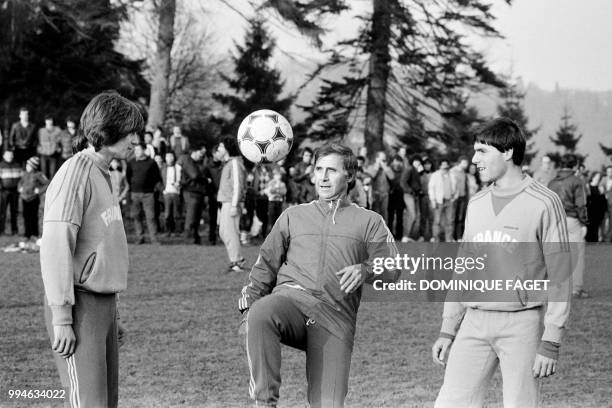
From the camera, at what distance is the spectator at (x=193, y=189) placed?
17.3 meters

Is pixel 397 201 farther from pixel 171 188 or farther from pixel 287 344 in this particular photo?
pixel 287 344

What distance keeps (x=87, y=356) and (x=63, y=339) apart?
0.15m

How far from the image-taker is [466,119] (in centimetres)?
2969

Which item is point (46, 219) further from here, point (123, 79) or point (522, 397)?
point (123, 79)

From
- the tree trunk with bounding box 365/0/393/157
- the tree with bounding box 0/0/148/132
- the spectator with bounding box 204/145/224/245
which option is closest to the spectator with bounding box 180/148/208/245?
the spectator with bounding box 204/145/224/245

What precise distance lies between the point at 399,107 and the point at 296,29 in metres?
8.16

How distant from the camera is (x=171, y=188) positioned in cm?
1822

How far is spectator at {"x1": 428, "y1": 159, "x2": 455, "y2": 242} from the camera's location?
19328 mm

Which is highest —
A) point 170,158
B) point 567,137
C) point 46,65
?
point 567,137

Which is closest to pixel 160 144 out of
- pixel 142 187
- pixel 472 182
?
pixel 142 187

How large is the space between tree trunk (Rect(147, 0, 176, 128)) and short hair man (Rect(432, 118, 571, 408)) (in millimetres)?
20625

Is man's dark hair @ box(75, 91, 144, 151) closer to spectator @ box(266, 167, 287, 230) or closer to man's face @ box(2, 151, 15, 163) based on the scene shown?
spectator @ box(266, 167, 287, 230)

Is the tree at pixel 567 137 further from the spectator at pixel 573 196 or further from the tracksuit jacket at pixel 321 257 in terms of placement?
the tracksuit jacket at pixel 321 257

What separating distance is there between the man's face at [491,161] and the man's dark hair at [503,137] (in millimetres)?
26
